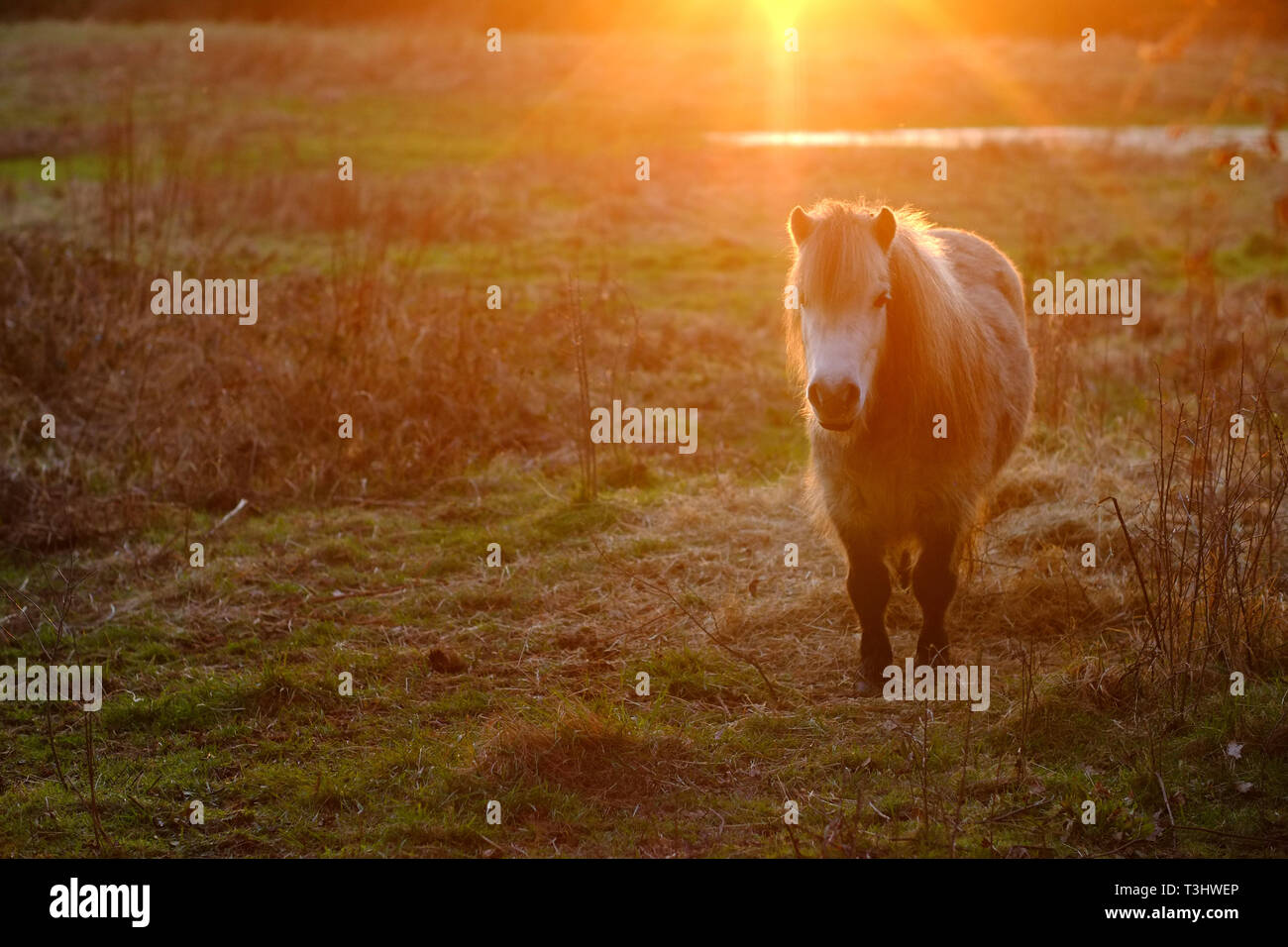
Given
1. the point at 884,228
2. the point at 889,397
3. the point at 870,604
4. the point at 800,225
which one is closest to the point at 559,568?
the point at 870,604

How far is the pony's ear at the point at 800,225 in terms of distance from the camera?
14.2 ft

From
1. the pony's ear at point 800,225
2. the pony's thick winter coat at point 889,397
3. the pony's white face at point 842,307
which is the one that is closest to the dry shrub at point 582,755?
the pony's thick winter coat at point 889,397

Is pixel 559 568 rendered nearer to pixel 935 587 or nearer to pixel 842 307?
pixel 935 587

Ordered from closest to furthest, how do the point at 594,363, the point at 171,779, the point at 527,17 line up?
the point at 171,779, the point at 594,363, the point at 527,17

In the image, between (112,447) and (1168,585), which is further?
(112,447)

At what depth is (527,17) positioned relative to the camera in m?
37.4

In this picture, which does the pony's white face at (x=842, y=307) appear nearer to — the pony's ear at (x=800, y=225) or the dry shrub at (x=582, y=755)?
the pony's ear at (x=800, y=225)

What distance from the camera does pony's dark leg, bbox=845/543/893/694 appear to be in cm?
486

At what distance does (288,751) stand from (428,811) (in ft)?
2.71

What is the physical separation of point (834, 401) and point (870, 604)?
1278 millimetres

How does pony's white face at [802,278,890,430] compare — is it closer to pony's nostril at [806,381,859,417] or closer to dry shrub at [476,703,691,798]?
pony's nostril at [806,381,859,417]

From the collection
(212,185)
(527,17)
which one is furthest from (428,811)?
(527,17)

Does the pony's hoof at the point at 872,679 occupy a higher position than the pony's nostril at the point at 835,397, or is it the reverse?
the pony's nostril at the point at 835,397
